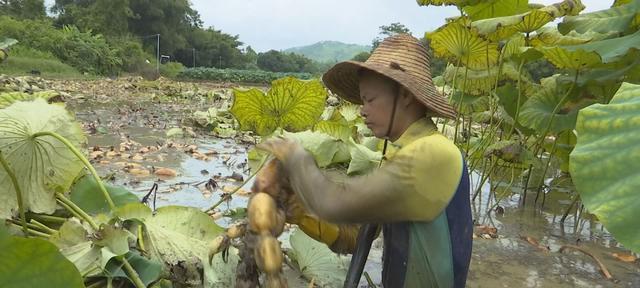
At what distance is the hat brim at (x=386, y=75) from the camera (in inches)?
50.1

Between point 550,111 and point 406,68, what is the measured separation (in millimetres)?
2145

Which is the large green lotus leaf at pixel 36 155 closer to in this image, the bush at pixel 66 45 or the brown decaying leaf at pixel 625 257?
the brown decaying leaf at pixel 625 257

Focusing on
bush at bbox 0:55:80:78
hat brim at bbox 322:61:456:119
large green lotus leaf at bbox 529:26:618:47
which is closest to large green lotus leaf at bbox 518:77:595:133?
large green lotus leaf at bbox 529:26:618:47

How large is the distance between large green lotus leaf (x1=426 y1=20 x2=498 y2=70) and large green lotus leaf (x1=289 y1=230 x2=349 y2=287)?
1.68 meters

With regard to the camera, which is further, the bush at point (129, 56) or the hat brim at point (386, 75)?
the bush at point (129, 56)

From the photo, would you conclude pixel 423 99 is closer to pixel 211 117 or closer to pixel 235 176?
pixel 235 176

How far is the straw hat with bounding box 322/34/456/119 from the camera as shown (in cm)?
129

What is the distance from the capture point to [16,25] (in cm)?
2353

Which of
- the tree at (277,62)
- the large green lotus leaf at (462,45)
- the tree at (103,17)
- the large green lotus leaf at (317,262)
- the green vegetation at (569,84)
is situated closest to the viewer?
the green vegetation at (569,84)

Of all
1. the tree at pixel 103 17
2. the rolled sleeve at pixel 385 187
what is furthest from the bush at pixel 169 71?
the rolled sleeve at pixel 385 187

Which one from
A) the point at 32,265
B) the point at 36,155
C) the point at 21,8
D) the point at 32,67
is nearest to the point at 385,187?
the point at 32,265

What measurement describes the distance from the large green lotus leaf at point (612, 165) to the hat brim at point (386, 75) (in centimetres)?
32

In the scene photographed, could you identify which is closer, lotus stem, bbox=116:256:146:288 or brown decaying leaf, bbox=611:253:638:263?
lotus stem, bbox=116:256:146:288

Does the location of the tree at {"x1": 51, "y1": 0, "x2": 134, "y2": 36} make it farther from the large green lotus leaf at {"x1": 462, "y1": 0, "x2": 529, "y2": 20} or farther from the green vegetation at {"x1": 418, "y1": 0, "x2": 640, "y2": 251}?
the large green lotus leaf at {"x1": 462, "y1": 0, "x2": 529, "y2": 20}
